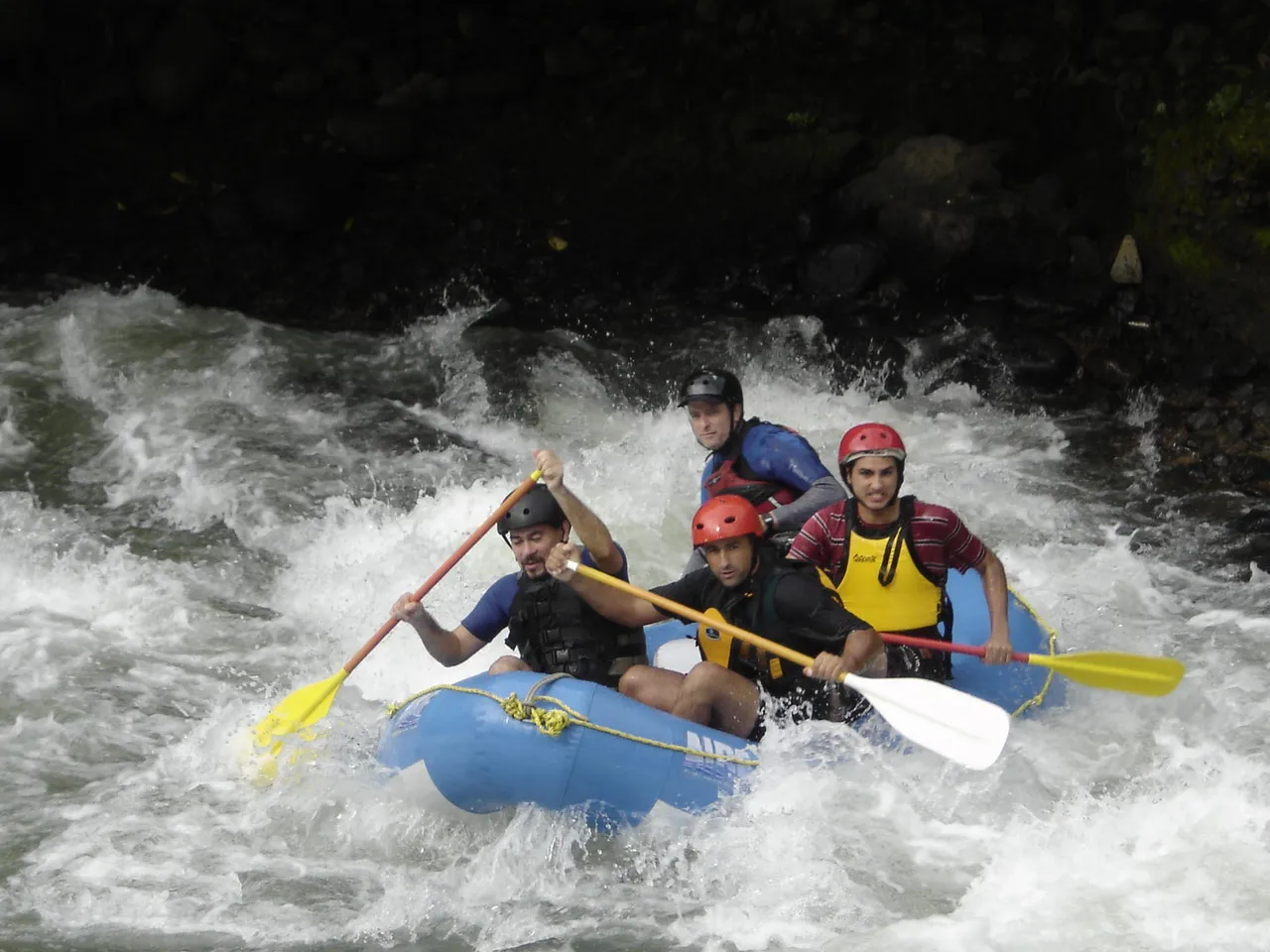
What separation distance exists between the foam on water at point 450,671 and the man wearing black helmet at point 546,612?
485 millimetres

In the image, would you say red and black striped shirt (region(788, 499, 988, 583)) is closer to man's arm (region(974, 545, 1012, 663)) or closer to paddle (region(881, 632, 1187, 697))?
man's arm (region(974, 545, 1012, 663))

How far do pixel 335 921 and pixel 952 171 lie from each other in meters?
6.52

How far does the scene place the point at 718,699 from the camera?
15.2ft

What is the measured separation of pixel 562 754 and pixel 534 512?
2.42 ft

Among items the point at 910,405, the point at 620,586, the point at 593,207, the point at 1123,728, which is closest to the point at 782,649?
the point at 620,586

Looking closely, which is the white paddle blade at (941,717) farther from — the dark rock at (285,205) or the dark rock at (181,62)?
the dark rock at (181,62)

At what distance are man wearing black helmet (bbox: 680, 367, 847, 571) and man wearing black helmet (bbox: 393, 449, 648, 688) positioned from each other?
0.71 metres

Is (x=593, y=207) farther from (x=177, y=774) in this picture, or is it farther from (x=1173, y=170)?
(x=177, y=774)

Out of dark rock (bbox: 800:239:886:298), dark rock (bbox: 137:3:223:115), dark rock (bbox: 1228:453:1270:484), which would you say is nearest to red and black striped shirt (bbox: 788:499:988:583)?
dark rock (bbox: 1228:453:1270:484)

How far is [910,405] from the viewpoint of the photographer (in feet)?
29.1

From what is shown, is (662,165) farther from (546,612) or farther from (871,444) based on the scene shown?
(546,612)

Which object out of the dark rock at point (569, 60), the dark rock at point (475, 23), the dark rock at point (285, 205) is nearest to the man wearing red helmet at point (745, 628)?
the dark rock at point (285, 205)

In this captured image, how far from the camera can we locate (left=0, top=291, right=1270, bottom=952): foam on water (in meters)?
4.37

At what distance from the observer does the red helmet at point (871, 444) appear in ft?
15.6
